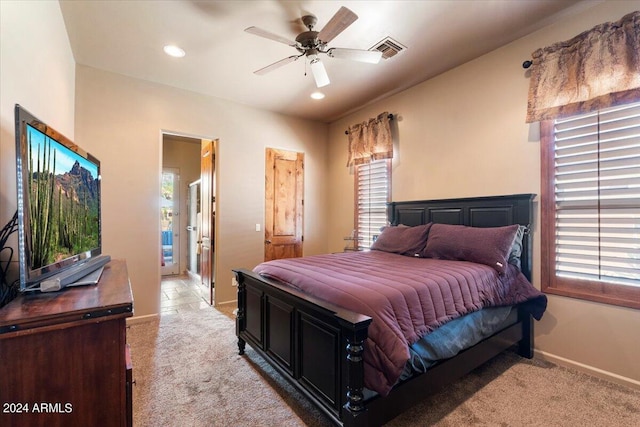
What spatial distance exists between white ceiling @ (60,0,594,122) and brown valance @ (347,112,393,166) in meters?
0.48

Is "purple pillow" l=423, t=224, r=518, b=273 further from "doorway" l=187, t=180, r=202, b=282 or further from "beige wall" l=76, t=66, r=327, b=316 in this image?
"doorway" l=187, t=180, r=202, b=282

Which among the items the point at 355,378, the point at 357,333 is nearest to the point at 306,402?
the point at 355,378

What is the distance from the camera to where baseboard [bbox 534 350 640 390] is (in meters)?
2.20

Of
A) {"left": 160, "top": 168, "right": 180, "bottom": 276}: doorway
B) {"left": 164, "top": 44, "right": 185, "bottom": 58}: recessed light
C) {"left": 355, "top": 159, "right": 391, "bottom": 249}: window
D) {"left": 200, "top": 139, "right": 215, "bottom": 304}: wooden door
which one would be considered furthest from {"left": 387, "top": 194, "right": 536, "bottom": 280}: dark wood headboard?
{"left": 160, "top": 168, "right": 180, "bottom": 276}: doorway

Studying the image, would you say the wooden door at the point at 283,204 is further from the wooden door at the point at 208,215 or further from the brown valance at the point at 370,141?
the brown valance at the point at 370,141

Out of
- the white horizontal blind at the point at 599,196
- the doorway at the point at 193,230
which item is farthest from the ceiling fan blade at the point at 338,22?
the doorway at the point at 193,230

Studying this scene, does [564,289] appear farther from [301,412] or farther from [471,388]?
[301,412]

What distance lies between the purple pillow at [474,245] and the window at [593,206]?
0.42m

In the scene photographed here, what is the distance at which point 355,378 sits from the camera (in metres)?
1.49

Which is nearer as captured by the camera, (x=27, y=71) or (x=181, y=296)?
(x=27, y=71)

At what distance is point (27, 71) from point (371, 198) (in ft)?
12.1

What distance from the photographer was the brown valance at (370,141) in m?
4.03

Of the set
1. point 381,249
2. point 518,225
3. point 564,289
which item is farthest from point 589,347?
point 381,249

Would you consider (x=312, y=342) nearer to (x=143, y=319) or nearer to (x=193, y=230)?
(x=143, y=319)
